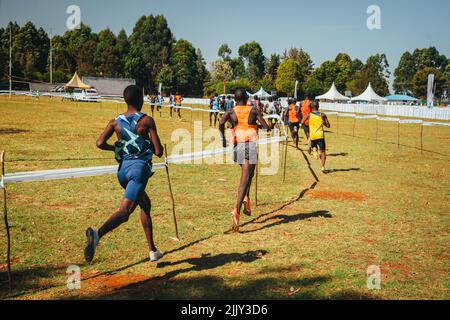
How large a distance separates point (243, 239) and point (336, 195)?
424cm

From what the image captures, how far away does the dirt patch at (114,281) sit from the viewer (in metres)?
4.88

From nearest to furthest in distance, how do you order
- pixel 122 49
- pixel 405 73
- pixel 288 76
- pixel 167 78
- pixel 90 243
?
pixel 90 243
pixel 167 78
pixel 288 76
pixel 122 49
pixel 405 73

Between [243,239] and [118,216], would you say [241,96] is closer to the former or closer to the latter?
[243,239]

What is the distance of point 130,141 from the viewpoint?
5.09 meters

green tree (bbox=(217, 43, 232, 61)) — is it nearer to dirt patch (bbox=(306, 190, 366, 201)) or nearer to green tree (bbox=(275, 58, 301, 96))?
green tree (bbox=(275, 58, 301, 96))

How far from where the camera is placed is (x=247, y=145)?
285 inches

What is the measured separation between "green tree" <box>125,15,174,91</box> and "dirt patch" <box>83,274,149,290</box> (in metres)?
106

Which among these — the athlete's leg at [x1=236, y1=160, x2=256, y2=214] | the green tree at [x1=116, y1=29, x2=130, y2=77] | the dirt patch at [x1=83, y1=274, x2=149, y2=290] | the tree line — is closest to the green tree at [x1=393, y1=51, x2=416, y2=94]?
the tree line

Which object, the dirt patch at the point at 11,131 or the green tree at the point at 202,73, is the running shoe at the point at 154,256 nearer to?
the dirt patch at the point at 11,131

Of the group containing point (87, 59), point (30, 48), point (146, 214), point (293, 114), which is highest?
point (30, 48)

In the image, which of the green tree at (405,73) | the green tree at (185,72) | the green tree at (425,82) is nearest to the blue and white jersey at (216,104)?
the green tree at (185,72)

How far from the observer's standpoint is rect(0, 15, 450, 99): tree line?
101m

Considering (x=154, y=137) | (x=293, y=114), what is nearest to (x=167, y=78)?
(x=293, y=114)
